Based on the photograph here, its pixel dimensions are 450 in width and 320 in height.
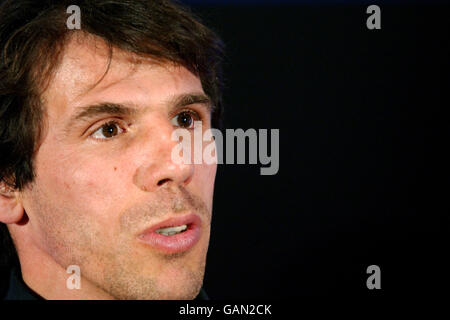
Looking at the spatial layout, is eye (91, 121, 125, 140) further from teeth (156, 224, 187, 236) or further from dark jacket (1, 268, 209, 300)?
dark jacket (1, 268, 209, 300)

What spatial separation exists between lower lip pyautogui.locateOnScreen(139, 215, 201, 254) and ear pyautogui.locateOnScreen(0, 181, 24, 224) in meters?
0.42

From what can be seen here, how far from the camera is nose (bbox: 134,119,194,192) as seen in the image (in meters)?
1.46

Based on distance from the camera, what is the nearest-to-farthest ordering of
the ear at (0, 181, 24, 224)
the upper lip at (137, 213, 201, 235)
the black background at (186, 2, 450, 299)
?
1. the upper lip at (137, 213, 201, 235)
2. the ear at (0, 181, 24, 224)
3. the black background at (186, 2, 450, 299)

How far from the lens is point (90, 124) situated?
149 cm

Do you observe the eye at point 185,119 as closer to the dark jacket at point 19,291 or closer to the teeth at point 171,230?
the teeth at point 171,230

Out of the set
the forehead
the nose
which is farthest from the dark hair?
the nose

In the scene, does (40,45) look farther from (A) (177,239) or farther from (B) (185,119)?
(A) (177,239)

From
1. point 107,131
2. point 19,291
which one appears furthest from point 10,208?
point 107,131

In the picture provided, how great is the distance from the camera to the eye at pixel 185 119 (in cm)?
165

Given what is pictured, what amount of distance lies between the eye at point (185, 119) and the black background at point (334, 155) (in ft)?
2.40

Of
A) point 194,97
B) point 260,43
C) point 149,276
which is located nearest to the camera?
point 149,276

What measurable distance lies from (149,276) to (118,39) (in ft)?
2.26

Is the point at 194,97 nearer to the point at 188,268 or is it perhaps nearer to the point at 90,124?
the point at 90,124

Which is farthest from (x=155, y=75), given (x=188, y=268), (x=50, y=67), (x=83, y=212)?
(x=188, y=268)
